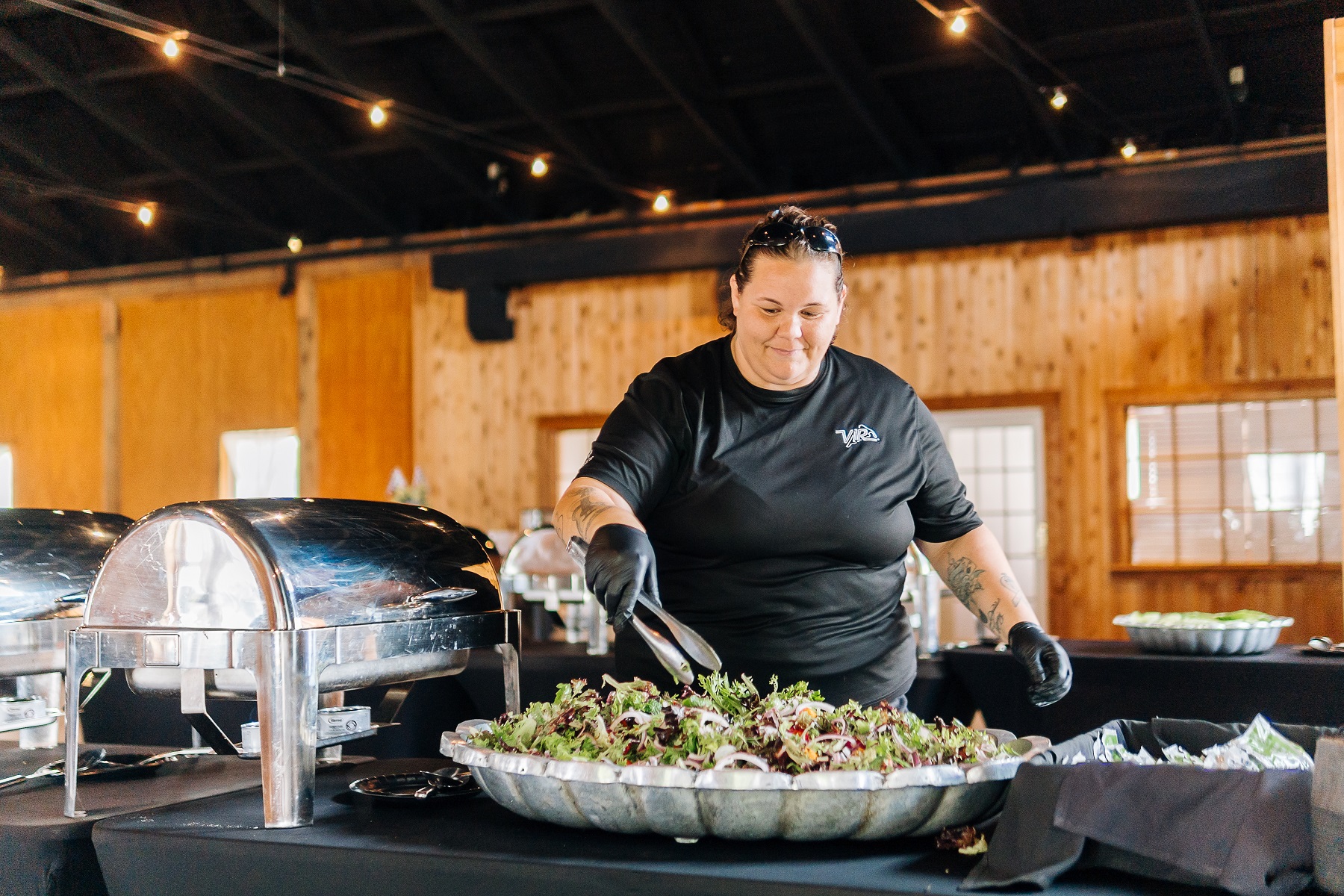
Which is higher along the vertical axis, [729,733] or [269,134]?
[269,134]

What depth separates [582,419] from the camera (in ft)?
29.2

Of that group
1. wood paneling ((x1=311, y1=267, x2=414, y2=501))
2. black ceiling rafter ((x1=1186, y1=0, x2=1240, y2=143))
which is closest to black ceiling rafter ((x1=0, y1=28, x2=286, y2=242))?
wood paneling ((x1=311, y1=267, x2=414, y2=501))

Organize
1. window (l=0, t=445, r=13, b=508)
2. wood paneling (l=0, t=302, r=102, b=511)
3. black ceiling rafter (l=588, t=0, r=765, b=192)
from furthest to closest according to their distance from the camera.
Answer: window (l=0, t=445, r=13, b=508)
wood paneling (l=0, t=302, r=102, b=511)
black ceiling rafter (l=588, t=0, r=765, b=192)

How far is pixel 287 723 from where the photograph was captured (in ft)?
4.76

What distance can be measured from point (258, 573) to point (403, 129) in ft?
23.7

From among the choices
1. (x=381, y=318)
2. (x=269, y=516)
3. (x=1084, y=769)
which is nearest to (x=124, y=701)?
(x=269, y=516)

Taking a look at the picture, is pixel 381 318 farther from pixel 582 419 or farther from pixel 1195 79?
pixel 1195 79

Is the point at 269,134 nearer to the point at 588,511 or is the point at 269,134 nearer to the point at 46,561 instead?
the point at 46,561

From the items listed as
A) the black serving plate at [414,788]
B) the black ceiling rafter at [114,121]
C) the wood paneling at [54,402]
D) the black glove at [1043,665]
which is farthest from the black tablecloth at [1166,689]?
the wood paneling at [54,402]

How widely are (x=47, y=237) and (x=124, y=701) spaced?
8690mm

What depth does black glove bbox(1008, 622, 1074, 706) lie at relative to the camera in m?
1.55

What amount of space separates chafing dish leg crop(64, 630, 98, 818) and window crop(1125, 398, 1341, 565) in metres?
6.74

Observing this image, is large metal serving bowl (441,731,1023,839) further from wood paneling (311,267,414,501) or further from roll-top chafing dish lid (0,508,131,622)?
wood paneling (311,267,414,501)

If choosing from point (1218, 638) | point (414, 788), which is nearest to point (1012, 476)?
point (1218, 638)
